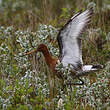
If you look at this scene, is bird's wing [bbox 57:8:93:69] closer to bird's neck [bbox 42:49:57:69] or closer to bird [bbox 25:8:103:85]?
bird [bbox 25:8:103:85]

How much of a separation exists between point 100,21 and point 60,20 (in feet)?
3.27

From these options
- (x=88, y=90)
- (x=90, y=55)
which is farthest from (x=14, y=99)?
(x=90, y=55)

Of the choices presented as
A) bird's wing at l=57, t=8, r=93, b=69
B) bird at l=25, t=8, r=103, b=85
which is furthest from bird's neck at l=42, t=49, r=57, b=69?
bird's wing at l=57, t=8, r=93, b=69

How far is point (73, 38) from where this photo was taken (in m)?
5.50

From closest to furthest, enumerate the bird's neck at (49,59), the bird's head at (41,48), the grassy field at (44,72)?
1. the grassy field at (44,72)
2. the bird's head at (41,48)
3. the bird's neck at (49,59)

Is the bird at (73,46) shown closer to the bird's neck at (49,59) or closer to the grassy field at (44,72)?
the bird's neck at (49,59)

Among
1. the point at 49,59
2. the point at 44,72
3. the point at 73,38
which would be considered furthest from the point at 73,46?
the point at 44,72

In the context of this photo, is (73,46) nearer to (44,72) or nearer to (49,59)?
(49,59)

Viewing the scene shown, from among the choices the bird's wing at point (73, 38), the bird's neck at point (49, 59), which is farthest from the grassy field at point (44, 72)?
the bird's wing at point (73, 38)

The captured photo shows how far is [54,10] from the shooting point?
1053 centimetres

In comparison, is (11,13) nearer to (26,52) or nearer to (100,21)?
(100,21)

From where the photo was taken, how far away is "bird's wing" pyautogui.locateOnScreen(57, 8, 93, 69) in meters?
5.34

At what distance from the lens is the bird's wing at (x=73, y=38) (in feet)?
17.5

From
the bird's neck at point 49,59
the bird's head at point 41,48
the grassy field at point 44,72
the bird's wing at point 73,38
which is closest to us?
the grassy field at point 44,72
